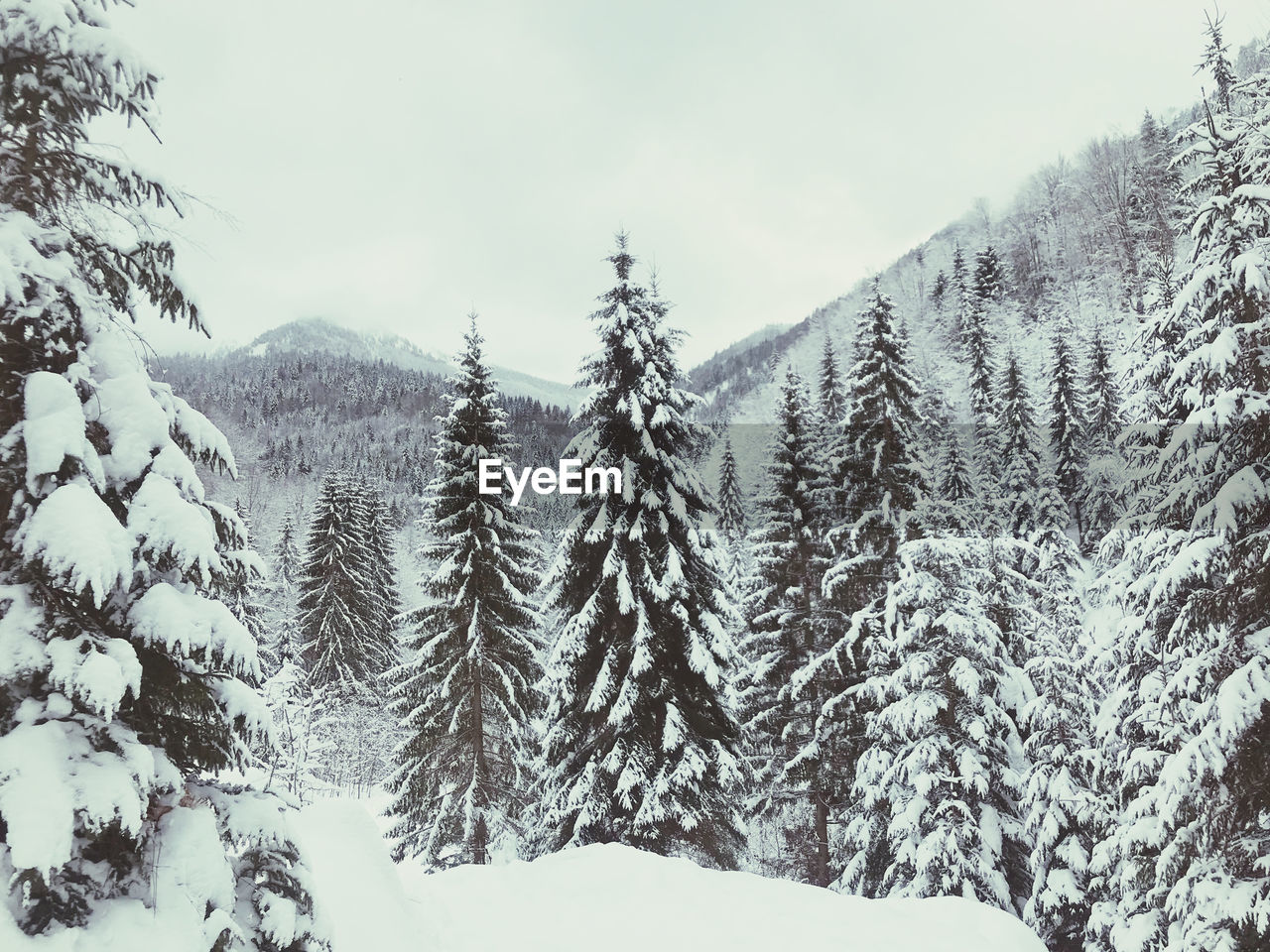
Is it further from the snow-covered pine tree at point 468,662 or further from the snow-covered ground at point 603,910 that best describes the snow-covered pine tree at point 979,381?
the snow-covered ground at point 603,910

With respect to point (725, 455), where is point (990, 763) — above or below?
below

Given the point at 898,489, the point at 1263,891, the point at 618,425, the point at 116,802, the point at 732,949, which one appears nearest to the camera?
the point at 116,802

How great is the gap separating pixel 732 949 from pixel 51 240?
27.0ft

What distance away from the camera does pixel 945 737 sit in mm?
14375

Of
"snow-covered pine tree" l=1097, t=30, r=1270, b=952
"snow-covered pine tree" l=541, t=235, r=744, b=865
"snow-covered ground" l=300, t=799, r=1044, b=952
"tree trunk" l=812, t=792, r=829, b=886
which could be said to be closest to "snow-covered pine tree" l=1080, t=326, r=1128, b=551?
"tree trunk" l=812, t=792, r=829, b=886

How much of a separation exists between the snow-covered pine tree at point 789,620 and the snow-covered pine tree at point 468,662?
20.6ft

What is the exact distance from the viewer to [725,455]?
3597 cm

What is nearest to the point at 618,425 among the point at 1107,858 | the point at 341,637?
the point at 1107,858

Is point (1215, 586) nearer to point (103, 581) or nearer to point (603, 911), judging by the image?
point (603, 911)

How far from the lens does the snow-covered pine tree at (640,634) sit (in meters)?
14.2

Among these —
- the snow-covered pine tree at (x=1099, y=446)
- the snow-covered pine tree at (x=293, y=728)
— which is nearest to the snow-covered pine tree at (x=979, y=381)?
the snow-covered pine tree at (x=1099, y=446)

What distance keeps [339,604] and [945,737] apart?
3074cm

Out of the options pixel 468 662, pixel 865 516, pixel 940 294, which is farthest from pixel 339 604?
pixel 940 294

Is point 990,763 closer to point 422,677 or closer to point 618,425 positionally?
point 618,425
